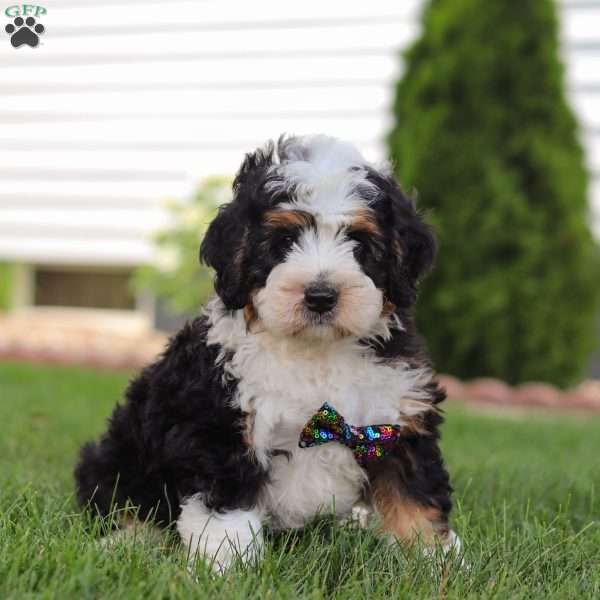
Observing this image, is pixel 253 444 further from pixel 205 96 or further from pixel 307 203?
pixel 205 96

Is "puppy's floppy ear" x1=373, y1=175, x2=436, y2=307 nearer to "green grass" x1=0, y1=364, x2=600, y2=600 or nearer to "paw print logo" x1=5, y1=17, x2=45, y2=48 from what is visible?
"green grass" x1=0, y1=364, x2=600, y2=600

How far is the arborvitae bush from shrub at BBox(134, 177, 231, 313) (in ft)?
17.1

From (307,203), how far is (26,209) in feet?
61.8

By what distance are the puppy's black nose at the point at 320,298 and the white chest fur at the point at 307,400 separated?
216 mm

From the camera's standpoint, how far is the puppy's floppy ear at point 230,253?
9.99 feet

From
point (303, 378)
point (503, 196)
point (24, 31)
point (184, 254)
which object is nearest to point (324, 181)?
point (303, 378)

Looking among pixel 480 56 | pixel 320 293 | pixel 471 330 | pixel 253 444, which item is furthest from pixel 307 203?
pixel 480 56

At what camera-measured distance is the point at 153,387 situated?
325cm

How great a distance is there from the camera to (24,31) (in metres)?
5.91

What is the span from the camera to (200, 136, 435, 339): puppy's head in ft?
9.40

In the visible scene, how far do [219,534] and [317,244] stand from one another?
1032 millimetres

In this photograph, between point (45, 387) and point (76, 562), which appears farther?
point (45, 387)

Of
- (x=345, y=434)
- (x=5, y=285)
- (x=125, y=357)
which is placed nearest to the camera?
(x=345, y=434)

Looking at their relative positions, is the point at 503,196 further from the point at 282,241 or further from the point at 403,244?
the point at 282,241
